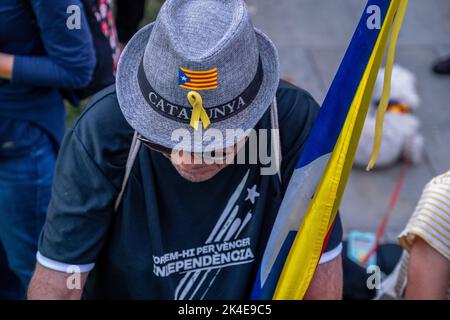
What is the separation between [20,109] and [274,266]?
1281mm

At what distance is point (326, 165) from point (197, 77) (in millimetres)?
428

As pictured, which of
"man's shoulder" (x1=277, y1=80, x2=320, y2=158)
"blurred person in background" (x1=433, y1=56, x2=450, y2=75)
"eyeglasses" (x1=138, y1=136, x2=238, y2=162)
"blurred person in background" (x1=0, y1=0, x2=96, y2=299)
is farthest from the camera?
"blurred person in background" (x1=433, y1=56, x2=450, y2=75)

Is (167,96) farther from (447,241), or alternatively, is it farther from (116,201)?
(447,241)

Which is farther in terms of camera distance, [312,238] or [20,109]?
[20,109]

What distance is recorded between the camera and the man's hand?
2465 millimetres

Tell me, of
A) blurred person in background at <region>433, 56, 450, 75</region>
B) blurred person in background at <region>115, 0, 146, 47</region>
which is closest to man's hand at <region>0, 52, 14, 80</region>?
blurred person in background at <region>115, 0, 146, 47</region>

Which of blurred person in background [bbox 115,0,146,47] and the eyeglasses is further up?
the eyeglasses

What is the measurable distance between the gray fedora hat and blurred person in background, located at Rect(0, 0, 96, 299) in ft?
2.63

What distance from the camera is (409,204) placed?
4234 mm

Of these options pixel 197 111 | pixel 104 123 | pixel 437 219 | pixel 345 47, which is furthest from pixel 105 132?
pixel 345 47

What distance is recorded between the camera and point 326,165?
69.7 inches

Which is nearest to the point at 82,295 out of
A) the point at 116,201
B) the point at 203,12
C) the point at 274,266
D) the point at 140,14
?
the point at 116,201

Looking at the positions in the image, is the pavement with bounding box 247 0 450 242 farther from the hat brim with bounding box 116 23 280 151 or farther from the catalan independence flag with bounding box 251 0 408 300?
the hat brim with bounding box 116 23 280 151

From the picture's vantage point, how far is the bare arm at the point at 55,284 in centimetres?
194
